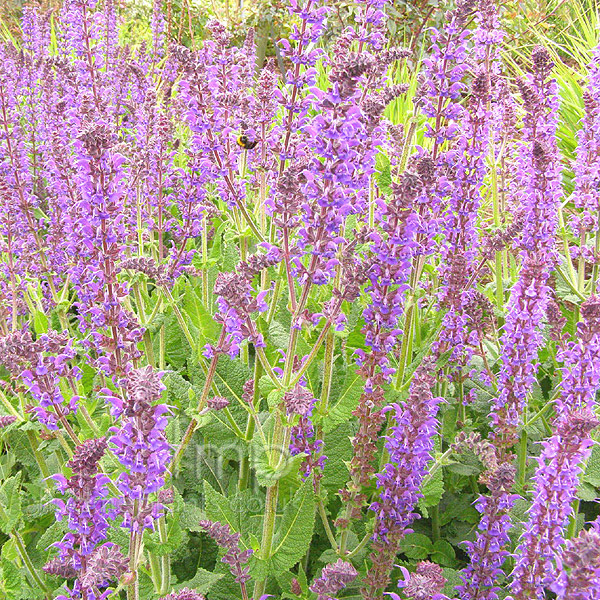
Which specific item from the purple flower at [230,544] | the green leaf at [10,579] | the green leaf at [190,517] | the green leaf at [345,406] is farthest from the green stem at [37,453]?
the green leaf at [345,406]

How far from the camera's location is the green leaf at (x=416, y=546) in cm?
319

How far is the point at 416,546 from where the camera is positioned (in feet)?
10.6

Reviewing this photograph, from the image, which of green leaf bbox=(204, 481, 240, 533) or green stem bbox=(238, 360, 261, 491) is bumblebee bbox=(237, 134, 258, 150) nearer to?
green stem bbox=(238, 360, 261, 491)

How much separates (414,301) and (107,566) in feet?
6.49

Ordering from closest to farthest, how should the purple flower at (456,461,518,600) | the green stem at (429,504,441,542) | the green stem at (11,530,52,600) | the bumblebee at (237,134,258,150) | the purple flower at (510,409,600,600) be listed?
the purple flower at (510,409,600,600) → the purple flower at (456,461,518,600) → the green stem at (11,530,52,600) → the green stem at (429,504,441,542) → the bumblebee at (237,134,258,150)

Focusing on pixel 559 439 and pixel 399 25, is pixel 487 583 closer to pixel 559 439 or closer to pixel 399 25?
pixel 559 439

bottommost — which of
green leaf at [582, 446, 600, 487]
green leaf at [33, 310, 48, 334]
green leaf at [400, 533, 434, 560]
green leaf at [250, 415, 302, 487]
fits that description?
green leaf at [400, 533, 434, 560]

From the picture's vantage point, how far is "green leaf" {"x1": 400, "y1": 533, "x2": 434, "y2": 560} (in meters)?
3.19

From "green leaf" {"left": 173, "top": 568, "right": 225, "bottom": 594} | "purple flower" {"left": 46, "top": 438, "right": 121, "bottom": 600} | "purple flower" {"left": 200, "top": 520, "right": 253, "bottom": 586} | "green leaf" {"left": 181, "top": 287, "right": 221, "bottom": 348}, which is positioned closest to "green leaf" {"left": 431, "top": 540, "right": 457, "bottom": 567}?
"green leaf" {"left": 173, "top": 568, "right": 225, "bottom": 594}

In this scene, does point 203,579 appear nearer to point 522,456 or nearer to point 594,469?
point 522,456

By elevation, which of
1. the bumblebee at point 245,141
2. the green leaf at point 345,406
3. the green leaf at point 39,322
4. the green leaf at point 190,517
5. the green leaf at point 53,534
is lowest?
the green leaf at point 53,534

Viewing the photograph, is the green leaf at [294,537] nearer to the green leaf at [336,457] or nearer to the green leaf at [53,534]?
the green leaf at [336,457]

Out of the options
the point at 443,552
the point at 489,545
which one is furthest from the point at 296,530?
the point at 443,552

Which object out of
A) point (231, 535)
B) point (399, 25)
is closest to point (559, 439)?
point (231, 535)
